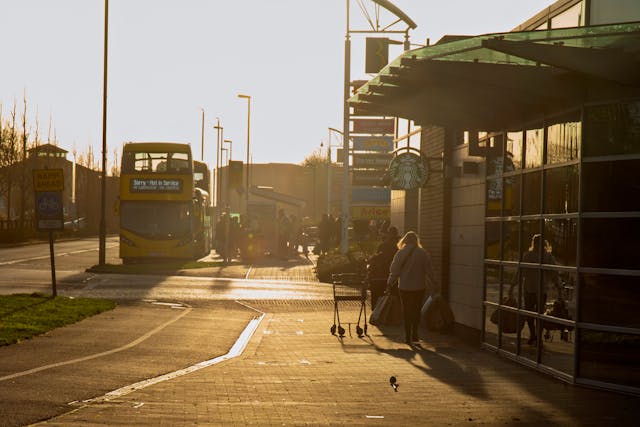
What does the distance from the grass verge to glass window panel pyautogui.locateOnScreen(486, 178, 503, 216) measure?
6.69 metres

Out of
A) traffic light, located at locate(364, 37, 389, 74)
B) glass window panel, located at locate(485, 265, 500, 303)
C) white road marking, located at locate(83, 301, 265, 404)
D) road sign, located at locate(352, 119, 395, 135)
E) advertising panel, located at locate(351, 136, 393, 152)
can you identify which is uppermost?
traffic light, located at locate(364, 37, 389, 74)

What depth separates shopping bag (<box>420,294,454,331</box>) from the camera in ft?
62.5

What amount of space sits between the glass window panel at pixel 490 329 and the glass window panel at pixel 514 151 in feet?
6.87

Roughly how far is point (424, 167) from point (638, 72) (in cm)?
952

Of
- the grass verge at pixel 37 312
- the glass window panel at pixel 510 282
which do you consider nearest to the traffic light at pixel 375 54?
the grass verge at pixel 37 312

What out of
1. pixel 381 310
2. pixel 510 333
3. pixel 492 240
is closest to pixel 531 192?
pixel 510 333

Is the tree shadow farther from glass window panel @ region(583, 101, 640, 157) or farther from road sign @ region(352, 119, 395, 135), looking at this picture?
road sign @ region(352, 119, 395, 135)

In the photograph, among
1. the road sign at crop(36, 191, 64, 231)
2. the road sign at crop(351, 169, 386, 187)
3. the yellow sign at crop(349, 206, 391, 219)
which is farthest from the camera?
the yellow sign at crop(349, 206, 391, 219)

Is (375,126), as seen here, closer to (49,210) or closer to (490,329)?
(49,210)

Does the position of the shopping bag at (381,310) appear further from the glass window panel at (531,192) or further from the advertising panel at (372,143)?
the advertising panel at (372,143)

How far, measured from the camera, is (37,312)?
69.1 ft

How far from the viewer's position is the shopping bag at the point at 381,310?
66.1 feet

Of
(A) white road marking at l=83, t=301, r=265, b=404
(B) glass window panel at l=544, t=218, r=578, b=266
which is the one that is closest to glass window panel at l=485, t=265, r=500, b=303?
(B) glass window panel at l=544, t=218, r=578, b=266

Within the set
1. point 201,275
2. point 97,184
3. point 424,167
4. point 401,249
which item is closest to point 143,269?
point 201,275
